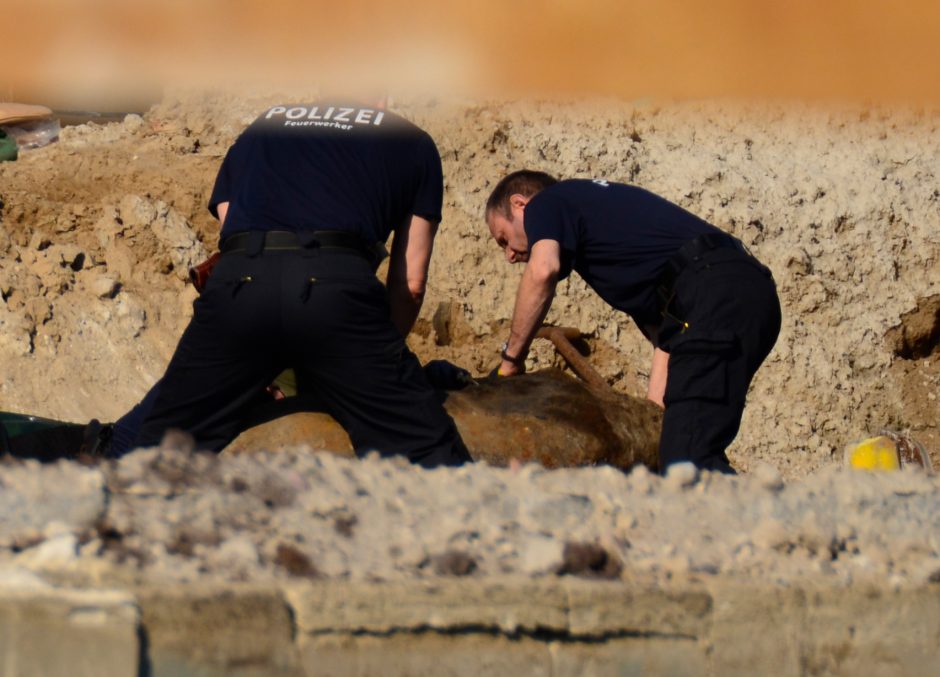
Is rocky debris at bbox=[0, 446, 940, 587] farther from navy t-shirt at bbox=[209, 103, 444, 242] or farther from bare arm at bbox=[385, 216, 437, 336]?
bare arm at bbox=[385, 216, 437, 336]

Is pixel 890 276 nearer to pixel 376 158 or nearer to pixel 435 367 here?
pixel 435 367

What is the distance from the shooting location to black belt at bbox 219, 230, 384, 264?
3.90 meters

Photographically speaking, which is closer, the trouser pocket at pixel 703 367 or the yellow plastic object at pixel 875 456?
the trouser pocket at pixel 703 367

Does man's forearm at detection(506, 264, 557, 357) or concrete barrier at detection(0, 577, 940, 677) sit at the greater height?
concrete barrier at detection(0, 577, 940, 677)

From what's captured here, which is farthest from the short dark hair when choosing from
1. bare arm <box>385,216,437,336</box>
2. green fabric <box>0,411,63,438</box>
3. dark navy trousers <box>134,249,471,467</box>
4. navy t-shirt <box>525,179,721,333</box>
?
green fabric <box>0,411,63,438</box>

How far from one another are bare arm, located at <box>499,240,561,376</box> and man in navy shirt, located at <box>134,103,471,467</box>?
65 cm

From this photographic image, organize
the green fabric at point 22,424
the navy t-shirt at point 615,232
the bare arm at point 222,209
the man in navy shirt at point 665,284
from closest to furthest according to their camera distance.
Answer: the bare arm at point 222,209, the man in navy shirt at point 665,284, the navy t-shirt at point 615,232, the green fabric at point 22,424

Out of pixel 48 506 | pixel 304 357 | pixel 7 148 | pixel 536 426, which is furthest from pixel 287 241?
pixel 7 148

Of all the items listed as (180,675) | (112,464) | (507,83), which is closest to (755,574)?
(180,675)

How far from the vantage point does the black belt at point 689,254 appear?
4.57m

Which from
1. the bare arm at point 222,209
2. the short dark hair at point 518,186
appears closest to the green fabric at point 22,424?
the bare arm at point 222,209

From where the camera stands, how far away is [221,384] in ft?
12.9

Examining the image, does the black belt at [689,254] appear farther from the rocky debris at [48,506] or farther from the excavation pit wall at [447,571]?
the rocky debris at [48,506]

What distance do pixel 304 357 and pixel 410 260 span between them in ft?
1.95
